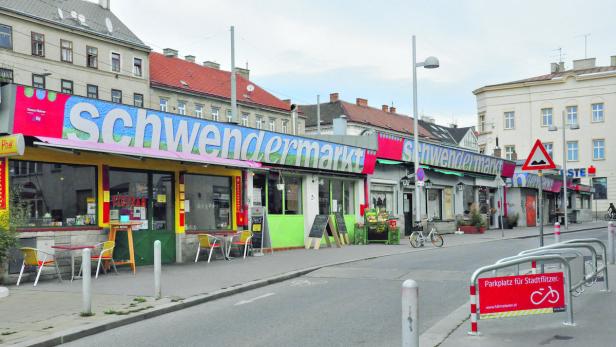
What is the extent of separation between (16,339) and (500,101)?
7149 centimetres

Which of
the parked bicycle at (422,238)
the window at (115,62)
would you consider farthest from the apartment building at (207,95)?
the parked bicycle at (422,238)

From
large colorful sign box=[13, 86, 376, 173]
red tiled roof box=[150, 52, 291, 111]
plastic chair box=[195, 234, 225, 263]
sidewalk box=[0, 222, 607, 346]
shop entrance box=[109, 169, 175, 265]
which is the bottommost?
sidewalk box=[0, 222, 607, 346]

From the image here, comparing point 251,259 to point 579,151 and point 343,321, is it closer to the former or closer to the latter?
point 343,321

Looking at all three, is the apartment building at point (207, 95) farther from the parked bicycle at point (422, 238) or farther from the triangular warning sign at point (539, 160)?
the triangular warning sign at point (539, 160)

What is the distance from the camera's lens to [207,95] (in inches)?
2409

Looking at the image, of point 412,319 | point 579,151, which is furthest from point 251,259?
point 579,151

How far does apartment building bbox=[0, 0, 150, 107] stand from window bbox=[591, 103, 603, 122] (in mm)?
46729

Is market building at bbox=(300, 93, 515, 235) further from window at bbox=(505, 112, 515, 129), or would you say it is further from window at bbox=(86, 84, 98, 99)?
window at bbox=(505, 112, 515, 129)

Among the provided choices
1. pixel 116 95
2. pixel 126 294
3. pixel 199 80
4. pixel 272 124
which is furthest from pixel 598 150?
pixel 126 294

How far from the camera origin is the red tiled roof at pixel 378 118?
7294 cm

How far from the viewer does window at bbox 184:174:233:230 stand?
1780 centimetres

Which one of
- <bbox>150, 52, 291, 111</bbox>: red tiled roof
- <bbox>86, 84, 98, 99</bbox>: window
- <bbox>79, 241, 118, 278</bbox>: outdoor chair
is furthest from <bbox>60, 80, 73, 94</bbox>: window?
<bbox>79, 241, 118, 278</bbox>: outdoor chair

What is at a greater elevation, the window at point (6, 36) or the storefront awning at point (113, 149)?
the window at point (6, 36)

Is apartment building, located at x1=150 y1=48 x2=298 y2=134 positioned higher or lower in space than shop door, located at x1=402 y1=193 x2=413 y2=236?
higher
